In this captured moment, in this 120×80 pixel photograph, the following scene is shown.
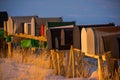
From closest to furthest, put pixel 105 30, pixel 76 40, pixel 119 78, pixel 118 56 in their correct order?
pixel 118 56, pixel 105 30, pixel 119 78, pixel 76 40

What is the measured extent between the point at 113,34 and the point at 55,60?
3073 millimetres

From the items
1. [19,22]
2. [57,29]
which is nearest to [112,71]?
[57,29]

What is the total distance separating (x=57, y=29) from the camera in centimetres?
759

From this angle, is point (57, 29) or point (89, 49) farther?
point (57, 29)

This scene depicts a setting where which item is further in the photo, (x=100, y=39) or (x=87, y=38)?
(x=87, y=38)

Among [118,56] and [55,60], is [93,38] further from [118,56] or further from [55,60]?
[55,60]

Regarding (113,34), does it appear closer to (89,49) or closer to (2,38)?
(89,49)

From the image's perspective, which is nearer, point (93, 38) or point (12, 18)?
point (93, 38)

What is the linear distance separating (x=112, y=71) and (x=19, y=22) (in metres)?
4.84

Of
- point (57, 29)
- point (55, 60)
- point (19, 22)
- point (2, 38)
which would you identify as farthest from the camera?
point (2, 38)

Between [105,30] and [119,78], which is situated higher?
[105,30]

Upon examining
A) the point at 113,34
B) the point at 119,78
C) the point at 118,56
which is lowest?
the point at 119,78

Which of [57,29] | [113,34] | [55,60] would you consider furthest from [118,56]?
[55,60]

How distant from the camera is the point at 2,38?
1327 cm
